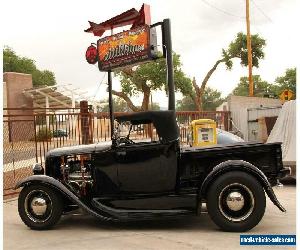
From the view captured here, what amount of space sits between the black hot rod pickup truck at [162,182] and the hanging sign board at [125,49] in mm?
989

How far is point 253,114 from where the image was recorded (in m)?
14.8

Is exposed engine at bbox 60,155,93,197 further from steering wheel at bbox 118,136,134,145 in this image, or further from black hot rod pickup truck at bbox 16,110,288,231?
steering wheel at bbox 118,136,134,145

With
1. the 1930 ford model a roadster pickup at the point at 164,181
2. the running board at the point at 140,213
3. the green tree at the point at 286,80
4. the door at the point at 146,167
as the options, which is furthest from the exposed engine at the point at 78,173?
the green tree at the point at 286,80

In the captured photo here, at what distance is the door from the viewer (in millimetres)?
5453

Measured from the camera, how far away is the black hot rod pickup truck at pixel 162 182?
16.8 ft

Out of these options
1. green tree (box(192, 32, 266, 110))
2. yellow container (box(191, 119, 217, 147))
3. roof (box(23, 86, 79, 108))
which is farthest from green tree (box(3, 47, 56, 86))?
yellow container (box(191, 119, 217, 147))

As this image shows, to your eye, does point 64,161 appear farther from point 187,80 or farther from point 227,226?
point 187,80

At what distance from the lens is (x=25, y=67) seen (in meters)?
58.3

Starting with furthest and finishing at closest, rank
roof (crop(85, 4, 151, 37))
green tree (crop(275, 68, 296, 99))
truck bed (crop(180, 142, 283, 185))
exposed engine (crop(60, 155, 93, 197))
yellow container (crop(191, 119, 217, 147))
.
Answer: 1. green tree (crop(275, 68, 296, 99))
2. yellow container (crop(191, 119, 217, 147))
3. roof (crop(85, 4, 151, 37))
4. exposed engine (crop(60, 155, 93, 197))
5. truck bed (crop(180, 142, 283, 185))

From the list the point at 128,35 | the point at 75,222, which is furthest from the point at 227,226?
the point at 128,35

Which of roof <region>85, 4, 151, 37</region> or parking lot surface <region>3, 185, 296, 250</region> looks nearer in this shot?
parking lot surface <region>3, 185, 296, 250</region>

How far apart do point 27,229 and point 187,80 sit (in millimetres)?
26714

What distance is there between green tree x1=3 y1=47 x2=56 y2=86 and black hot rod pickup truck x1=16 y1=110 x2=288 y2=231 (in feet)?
170

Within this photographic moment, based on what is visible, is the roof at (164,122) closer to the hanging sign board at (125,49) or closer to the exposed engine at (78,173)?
the hanging sign board at (125,49)
